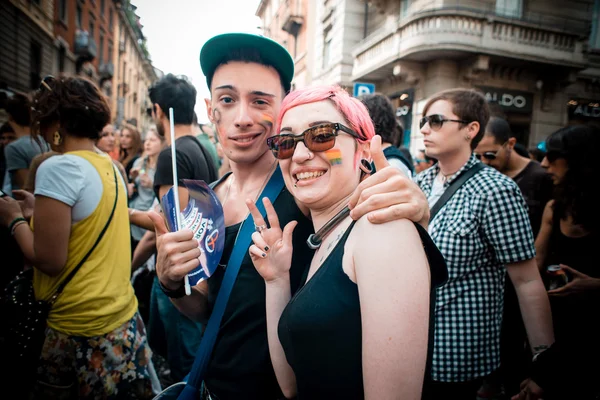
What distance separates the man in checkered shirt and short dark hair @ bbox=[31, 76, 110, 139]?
2.21 meters

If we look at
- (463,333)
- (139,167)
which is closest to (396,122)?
(463,333)

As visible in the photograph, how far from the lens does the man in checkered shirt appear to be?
195cm

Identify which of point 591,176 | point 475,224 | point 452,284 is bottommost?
point 452,284

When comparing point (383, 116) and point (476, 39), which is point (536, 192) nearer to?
point (383, 116)

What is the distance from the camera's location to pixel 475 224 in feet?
6.72

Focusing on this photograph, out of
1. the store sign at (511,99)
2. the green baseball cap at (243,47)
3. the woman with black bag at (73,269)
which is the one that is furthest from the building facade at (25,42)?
the store sign at (511,99)


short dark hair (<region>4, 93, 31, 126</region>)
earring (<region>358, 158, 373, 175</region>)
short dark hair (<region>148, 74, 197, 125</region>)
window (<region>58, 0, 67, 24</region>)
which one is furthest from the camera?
window (<region>58, 0, 67, 24</region>)

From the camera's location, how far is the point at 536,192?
3799 millimetres

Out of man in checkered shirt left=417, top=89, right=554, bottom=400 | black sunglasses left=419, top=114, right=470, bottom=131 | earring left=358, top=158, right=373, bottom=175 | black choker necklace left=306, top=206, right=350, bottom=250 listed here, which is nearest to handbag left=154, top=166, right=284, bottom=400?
black choker necklace left=306, top=206, right=350, bottom=250

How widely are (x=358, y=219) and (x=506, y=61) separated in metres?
13.2

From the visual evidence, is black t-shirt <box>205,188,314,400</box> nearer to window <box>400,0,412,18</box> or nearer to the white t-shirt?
the white t-shirt

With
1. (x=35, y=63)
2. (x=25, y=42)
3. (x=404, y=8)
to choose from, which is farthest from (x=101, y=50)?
(x=404, y=8)

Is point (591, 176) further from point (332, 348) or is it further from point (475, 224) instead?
point (332, 348)

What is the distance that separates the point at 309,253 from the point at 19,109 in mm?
4272
